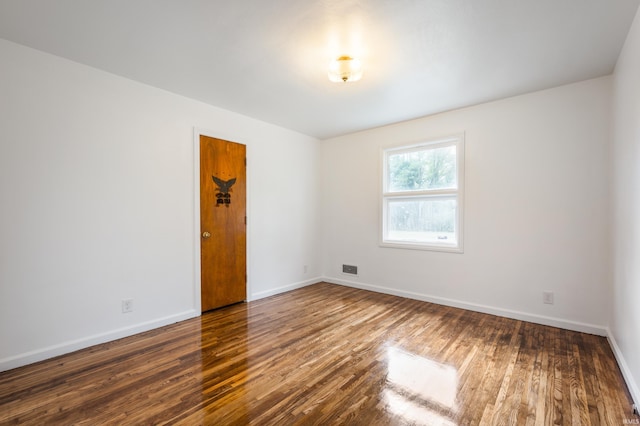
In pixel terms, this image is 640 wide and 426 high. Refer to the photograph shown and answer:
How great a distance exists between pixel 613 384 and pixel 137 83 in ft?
16.2

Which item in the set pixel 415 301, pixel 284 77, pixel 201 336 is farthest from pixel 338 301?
pixel 284 77

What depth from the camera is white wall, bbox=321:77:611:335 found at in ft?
9.87

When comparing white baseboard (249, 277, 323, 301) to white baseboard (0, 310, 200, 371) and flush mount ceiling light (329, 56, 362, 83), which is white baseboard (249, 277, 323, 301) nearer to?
white baseboard (0, 310, 200, 371)

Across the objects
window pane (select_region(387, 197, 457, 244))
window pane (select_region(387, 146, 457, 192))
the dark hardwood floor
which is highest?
window pane (select_region(387, 146, 457, 192))

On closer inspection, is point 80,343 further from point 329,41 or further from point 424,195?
point 424,195

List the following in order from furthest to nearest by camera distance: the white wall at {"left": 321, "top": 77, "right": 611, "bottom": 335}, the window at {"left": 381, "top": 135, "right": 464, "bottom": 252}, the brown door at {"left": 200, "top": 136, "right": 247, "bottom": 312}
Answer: the window at {"left": 381, "top": 135, "right": 464, "bottom": 252} → the brown door at {"left": 200, "top": 136, "right": 247, "bottom": 312} → the white wall at {"left": 321, "top": 77, "right": 611, "bottom": 335}

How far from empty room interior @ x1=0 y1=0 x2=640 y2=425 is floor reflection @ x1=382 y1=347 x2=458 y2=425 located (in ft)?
0.05

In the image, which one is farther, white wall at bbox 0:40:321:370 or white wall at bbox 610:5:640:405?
white wall at bbox 0:40:321:370

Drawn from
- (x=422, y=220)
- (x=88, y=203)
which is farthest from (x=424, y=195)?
(x=88, y=203)

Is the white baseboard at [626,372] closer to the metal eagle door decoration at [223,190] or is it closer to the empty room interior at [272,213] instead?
the empty room interior at [272,213]

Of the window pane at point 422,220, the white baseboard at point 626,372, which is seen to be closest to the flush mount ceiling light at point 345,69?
the window pane at point 422,220

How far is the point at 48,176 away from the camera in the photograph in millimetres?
2555

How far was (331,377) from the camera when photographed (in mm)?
2225

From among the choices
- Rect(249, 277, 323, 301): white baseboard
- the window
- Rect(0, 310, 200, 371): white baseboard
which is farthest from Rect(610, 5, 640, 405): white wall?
Rect(0, 310, 200, 371): white baseboard
